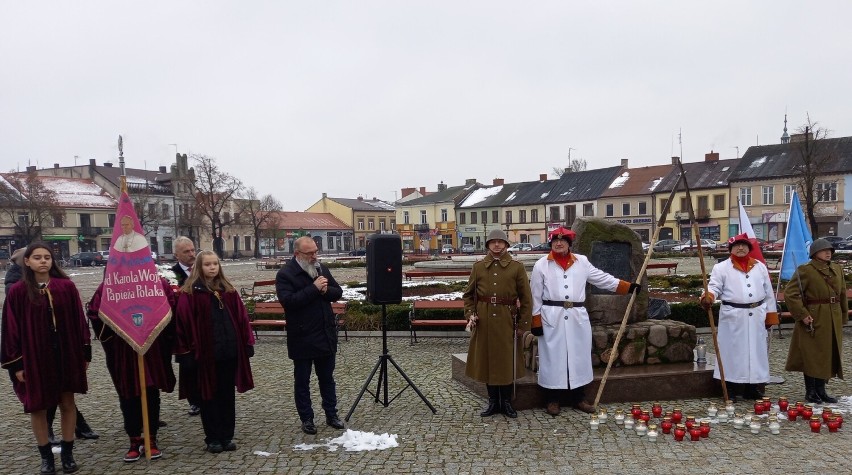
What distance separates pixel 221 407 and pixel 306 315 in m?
1.07

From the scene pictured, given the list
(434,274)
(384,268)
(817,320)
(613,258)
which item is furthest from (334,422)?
(434,274)

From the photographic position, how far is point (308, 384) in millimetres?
5586

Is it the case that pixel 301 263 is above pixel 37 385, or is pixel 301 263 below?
above

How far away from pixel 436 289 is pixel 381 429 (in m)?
11.4

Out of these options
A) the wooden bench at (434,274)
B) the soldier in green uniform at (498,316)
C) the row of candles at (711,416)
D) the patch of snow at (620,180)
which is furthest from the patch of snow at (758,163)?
the soldier in green uniform at (498,316)

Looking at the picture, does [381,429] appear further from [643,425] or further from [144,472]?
[643,425]

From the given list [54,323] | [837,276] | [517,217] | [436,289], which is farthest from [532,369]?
[517,217]

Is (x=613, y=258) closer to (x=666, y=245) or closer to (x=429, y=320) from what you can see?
(x=429, y=320)

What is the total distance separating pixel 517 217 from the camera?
201 feet

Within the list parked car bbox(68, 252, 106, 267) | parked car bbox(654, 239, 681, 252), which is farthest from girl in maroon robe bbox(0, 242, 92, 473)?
parked car bbox(68, 252, 106, 267)

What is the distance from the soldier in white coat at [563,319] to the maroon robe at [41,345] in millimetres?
4120

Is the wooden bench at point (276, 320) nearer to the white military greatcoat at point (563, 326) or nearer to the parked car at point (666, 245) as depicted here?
the white military greatcoat at point (563, 326)

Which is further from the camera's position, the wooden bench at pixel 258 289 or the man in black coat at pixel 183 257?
the wooden bench at pixel 258 289

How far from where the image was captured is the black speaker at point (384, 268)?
5977 mm
